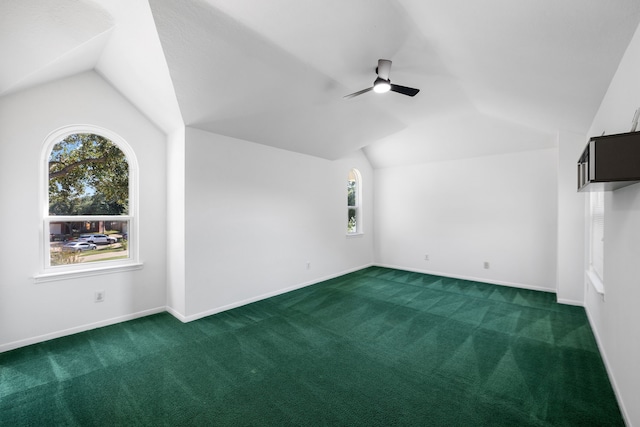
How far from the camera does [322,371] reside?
2.44 meters

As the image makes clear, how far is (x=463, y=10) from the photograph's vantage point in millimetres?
1862

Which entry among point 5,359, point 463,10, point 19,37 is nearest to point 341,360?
point 463,10

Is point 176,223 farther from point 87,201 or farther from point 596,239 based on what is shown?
point 596,239

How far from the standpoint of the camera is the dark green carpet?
192cm

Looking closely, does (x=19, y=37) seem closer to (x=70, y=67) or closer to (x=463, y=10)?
(x=70, y=67)

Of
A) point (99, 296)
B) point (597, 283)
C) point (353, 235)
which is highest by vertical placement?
point (353, 235)

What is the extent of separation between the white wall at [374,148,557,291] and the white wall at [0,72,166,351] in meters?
5.00

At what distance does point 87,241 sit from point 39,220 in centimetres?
50

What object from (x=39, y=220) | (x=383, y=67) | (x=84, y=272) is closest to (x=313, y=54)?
(x=383, y=67)

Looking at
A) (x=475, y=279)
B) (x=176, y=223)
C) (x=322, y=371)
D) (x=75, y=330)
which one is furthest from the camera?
(x=475, y=279)

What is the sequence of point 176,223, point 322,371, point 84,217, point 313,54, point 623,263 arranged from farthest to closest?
point 176,223 < point 84,217 < point 313,54 < point 322,371 < point 623,263

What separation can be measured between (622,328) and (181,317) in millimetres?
4290

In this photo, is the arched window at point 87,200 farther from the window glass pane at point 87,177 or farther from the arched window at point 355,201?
the arched window at point 355,201

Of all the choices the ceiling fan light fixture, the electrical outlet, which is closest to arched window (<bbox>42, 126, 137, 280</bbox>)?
the electrical outlet
